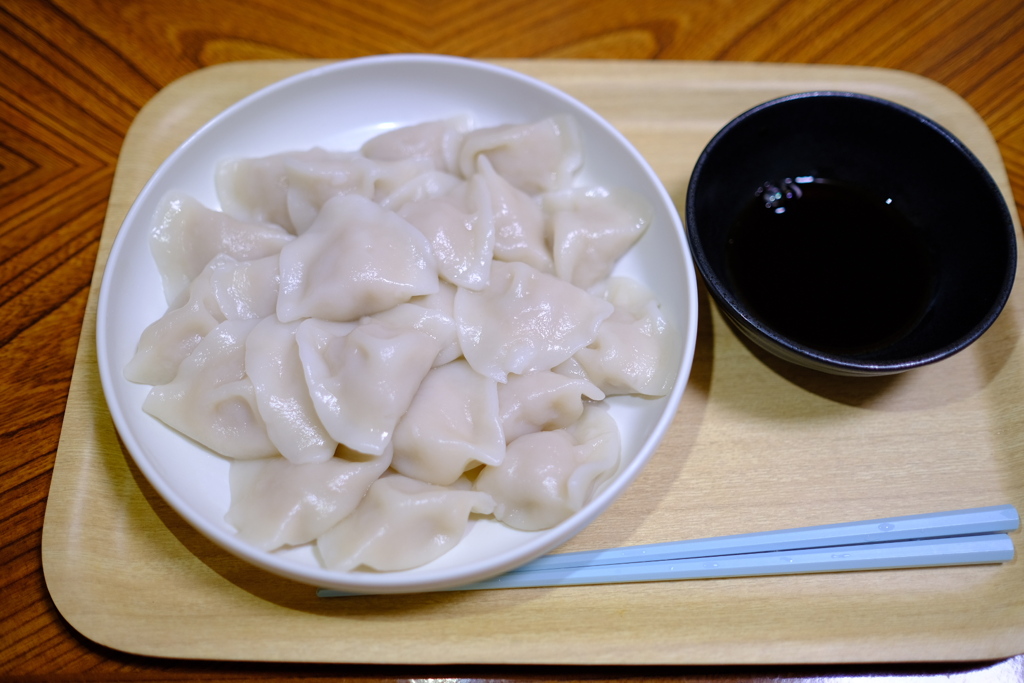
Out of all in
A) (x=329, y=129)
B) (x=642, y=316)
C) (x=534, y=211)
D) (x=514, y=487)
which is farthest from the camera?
(x=329, y=129)

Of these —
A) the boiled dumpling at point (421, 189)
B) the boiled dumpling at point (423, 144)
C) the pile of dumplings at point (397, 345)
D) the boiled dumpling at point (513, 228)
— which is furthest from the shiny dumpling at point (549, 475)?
the boiled dumpling at point (423, 144)

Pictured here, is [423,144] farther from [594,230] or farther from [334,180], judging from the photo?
[594,230]

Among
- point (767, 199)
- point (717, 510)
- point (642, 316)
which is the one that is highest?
point (767, 199)

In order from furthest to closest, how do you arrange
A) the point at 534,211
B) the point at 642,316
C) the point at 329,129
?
1. the point at 329,129
2. the point at 534,211
3. the point at 642,316

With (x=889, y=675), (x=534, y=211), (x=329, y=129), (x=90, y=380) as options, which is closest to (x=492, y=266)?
(x=534, y=211)

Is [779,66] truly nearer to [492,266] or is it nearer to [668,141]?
[668,141]

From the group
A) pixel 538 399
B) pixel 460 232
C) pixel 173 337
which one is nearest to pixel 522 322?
pixel 538 399
